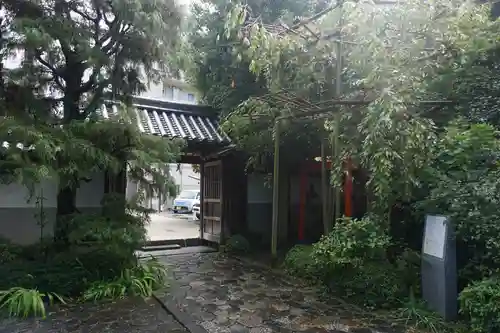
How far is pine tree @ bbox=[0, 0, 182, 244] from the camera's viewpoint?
Result: 18.1ft

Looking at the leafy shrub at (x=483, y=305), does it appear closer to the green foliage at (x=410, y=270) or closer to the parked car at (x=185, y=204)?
the green foliage at (x=410, y=270)

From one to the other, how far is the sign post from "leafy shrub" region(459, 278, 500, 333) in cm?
34

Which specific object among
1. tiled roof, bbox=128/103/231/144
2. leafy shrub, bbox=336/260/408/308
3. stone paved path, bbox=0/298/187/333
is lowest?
stone paved path, bbox=0/298/187/333

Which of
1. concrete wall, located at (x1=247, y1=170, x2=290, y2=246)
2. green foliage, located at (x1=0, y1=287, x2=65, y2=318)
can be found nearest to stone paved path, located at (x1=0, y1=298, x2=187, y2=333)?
green foliage, located at (x1=0, y1=287, x2=65, y2=318)

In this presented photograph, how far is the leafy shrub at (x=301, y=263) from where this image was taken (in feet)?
24.3

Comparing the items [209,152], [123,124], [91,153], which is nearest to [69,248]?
[91,153]

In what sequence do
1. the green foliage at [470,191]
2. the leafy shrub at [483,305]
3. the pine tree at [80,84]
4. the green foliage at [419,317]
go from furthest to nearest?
the pine tree at [80,84] → the green foliage at [419,317] → the green foliage at [470,191] → the leafy shrub at [483,305]

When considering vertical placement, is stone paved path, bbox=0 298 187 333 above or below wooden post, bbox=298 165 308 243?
below

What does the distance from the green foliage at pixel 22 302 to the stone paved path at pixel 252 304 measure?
185 cm

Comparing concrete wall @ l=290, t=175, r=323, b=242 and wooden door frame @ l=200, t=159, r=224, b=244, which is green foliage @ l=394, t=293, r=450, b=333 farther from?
wooden door frame @ l=200, t=159, r=224, b=244

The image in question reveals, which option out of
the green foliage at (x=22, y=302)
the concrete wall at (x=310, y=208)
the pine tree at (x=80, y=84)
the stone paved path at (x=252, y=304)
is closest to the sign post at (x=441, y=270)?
the stone paved path at (x=252, y=304)

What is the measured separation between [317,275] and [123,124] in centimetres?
455

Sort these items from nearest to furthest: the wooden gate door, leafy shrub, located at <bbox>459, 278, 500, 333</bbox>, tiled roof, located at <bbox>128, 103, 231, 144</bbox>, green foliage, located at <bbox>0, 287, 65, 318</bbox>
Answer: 1. leafy shrub, located at <bbox>459, 278, 500, 333</bbox>
2. green foliage, located at <bbox>0, 287, 65, 318</bbox>
3. tiled roof, located at <bbox>128, 103, 231, 144</bbox>
4. the wooden gate door

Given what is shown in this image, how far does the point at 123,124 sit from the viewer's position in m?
6.23
